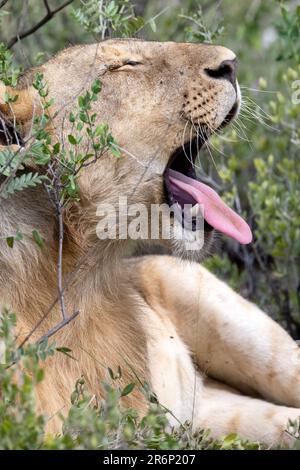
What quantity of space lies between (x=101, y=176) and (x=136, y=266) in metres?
0.88

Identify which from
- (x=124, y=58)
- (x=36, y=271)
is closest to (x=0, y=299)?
(x=36, y=271)

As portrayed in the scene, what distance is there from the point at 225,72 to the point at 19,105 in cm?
74

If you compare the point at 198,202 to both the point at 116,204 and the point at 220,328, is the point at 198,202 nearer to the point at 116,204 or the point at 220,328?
the point at 116,204

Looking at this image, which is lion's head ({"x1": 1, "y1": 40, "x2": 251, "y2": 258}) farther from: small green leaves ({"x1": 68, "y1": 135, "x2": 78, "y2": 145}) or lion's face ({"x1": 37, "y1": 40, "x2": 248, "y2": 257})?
small green leaves ({"x1": 68, "y1": 135, "x2": 78, "y2": 145})

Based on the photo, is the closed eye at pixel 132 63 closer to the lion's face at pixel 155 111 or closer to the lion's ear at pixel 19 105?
the lion's face at pixel 155 111

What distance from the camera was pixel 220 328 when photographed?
13.8 feet

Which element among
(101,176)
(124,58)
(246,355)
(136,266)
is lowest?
(246,355)

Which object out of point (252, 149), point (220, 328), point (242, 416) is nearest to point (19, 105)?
point (220, 328)

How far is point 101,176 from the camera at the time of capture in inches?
139

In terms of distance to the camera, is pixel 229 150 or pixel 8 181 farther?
pixel 229 150

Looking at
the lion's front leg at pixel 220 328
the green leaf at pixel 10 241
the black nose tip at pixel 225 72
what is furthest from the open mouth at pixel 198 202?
the green leaf at pixel 10 241

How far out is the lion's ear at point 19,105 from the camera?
11.3ft

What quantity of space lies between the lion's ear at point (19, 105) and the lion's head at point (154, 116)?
2cm

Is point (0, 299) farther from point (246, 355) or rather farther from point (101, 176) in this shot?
point (246, 355)
